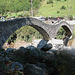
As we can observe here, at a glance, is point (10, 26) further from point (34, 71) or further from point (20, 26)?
point (34, 71)

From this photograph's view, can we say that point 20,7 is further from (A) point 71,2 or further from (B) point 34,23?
(B) point 34,23

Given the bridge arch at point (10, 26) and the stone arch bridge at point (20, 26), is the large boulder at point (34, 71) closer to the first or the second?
the stone arch bridge at point (20, 26)

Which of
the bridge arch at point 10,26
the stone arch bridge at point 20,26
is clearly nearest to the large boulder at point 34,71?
the stone arch bridge at point 20,26

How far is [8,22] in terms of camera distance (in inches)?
351

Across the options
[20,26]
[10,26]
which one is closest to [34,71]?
[10,26]

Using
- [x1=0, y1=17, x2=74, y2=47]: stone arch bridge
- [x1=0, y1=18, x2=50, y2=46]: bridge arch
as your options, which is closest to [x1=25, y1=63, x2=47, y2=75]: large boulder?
[x1=0, y1=17, x2=74, y2=47]: stone arch bridge

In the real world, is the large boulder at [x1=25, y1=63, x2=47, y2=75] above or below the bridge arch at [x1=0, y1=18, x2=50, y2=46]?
below

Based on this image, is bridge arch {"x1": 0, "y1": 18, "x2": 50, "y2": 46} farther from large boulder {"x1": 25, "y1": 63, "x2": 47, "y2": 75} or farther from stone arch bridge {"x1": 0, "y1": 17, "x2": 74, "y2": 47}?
large boulder {"x1": 25, "y1": 63, "x2": 47, "y2": 75}

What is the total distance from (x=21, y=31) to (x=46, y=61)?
17.1 m


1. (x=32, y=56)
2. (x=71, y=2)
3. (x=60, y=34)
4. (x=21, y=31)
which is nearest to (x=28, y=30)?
(x=21, y=31)

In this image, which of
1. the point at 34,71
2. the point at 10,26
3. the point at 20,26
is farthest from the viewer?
the point at 20,26

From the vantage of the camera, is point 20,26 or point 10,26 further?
point 20,26

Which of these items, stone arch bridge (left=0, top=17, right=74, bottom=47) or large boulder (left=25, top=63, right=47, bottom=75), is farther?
stone arch bridge (left=0, top=17, right=74, bottom=47)

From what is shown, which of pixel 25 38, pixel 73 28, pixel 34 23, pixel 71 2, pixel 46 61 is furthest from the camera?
pixel 71 2
